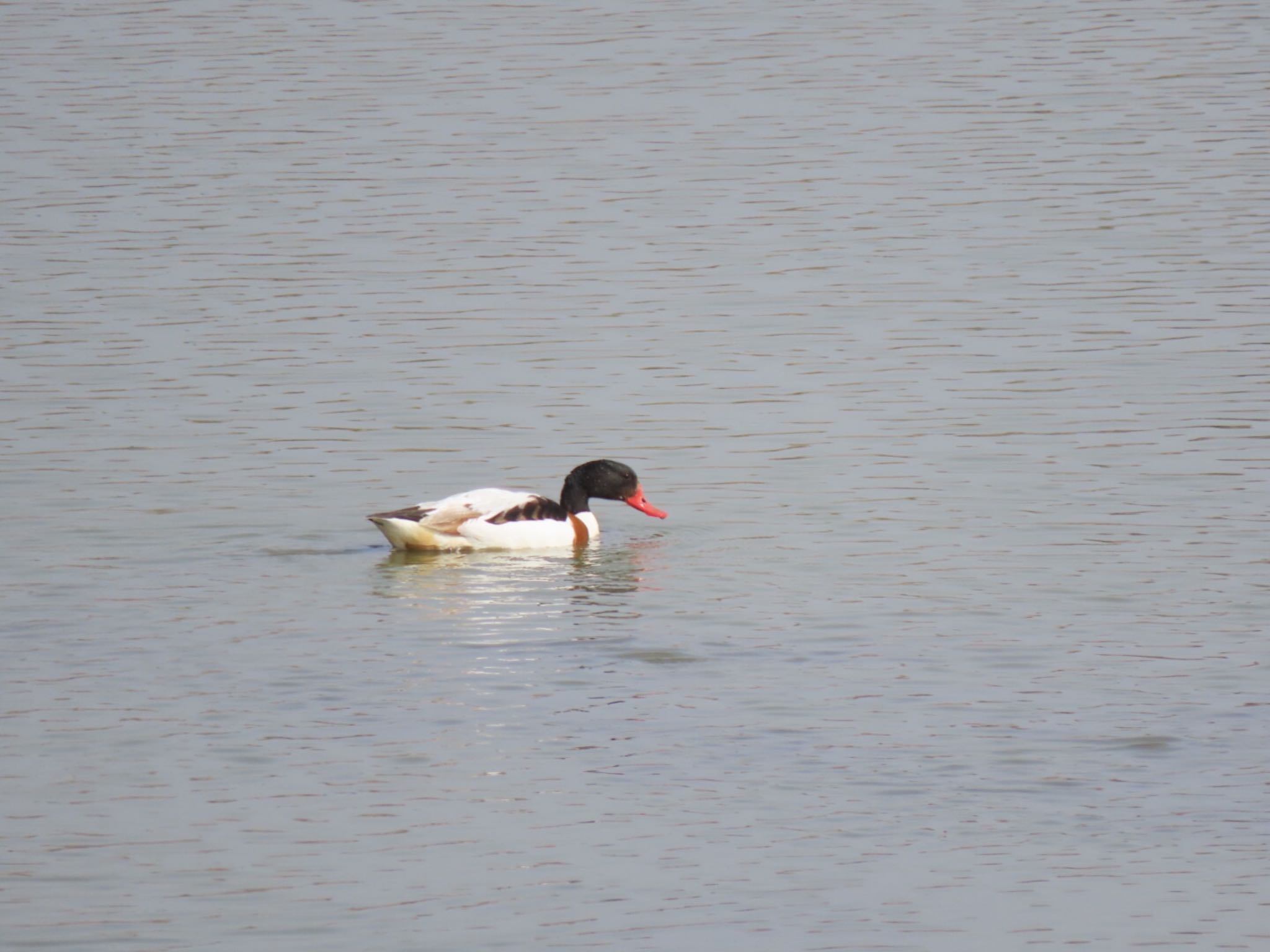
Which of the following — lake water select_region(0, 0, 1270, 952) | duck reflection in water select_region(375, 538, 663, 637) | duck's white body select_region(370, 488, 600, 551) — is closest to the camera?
lake water select_region(0, 0, 1270, 952)

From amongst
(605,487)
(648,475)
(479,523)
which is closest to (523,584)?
(479,523)

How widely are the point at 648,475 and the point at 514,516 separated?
227 cm

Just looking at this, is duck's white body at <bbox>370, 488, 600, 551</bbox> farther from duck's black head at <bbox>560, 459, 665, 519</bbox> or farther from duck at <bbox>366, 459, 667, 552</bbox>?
duck's black head at <bbox>560, 459, 665, 519</bbox>

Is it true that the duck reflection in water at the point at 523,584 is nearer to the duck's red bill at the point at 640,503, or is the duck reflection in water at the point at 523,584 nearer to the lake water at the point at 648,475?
the lake water at the point at 648,475

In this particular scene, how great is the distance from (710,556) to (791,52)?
19.8 m

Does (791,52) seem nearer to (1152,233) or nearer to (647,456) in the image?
(1152,233)

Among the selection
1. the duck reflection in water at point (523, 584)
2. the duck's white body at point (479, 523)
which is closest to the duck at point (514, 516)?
the duck's white body at point (479, 523)

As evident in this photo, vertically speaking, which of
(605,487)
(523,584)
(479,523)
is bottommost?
(523,584)

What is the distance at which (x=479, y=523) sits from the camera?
15.7 meters

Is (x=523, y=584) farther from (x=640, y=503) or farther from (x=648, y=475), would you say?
(x=648, y=475)

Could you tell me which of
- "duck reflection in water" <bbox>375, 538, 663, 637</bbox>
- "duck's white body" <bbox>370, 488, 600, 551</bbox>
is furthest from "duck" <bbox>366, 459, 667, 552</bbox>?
"duck reflection in water" <bbox>375, 538, 663, 637</bbox>

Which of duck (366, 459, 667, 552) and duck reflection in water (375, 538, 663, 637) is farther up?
duck (366, 459, 667, 552)

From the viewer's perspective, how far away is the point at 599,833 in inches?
377

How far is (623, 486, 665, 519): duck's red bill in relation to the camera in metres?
16.5
